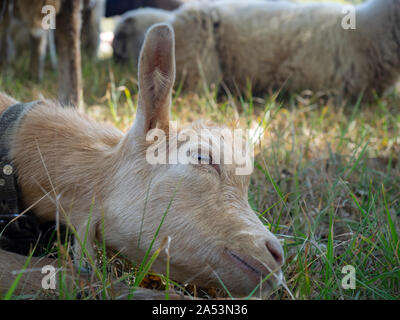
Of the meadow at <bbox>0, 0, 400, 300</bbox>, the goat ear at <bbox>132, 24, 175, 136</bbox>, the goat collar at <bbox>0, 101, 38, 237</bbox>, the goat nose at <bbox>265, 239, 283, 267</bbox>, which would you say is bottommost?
the meadow at <bbox>0, 0, 400, 300</bbox>

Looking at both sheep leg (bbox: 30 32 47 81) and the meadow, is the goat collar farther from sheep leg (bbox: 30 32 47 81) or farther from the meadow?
sheep leg (bbox: 30 32 47 81)

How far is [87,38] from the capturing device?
287 inches

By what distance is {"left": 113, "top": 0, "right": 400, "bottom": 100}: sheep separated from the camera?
5.35 metres

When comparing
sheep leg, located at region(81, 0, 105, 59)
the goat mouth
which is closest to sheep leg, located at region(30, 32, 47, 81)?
sheep leg, located at region(81, 0, 105, 59)

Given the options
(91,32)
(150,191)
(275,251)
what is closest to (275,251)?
(275,251)

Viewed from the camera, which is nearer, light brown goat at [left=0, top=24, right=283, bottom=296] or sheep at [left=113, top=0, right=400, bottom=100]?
light brown goat at [left=0, top=24, right=283, bottom=296]

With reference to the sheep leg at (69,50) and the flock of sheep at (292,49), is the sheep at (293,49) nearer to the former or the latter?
the flock of sheep at (292,49)

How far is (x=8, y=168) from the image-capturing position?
213cm

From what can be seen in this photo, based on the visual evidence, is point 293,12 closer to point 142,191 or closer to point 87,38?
point 87,38

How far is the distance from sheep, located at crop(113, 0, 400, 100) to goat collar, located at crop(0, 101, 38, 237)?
10.5ft

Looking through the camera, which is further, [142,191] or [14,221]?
[14,221]
